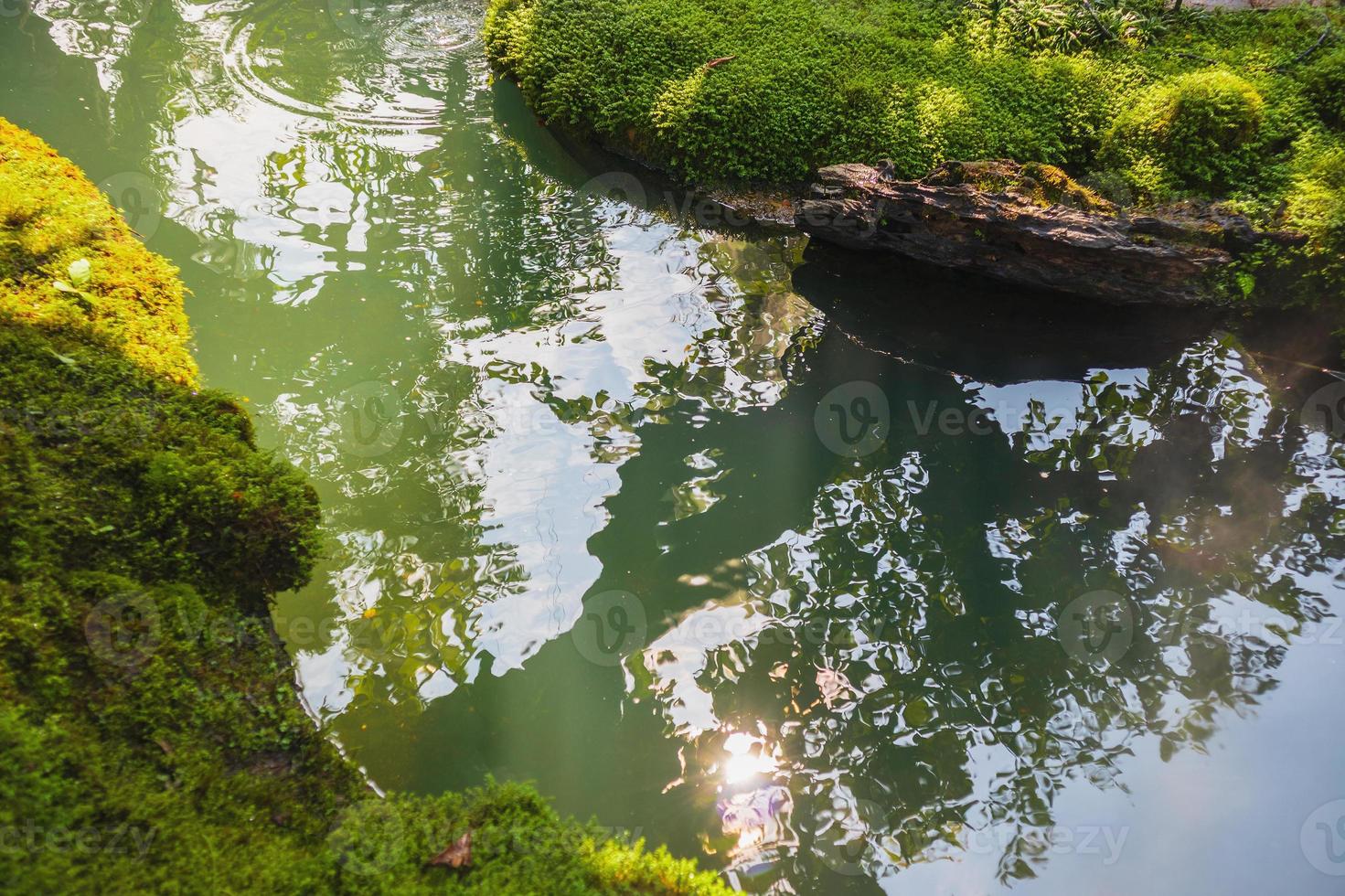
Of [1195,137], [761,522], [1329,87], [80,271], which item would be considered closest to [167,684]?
[80,271]

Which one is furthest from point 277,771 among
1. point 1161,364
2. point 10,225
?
point 1161,364

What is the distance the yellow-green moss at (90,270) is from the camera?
410 cm

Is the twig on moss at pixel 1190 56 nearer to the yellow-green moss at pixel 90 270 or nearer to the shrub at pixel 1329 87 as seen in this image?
the shrub at pixel 1329 87

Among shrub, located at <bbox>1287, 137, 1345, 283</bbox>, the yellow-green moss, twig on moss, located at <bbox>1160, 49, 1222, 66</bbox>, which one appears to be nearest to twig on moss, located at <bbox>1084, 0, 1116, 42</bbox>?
twig on moss, located at <bbox>1160, 49, 1222, 66</bbox>

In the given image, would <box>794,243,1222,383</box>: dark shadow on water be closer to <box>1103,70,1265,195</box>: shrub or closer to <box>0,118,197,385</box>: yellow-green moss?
<box>1103,70,1265,195</box>: shrub

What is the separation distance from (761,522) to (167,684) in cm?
301

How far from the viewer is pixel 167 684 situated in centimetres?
297

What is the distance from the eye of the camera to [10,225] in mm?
4457

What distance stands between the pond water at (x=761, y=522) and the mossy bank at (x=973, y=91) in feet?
2.28

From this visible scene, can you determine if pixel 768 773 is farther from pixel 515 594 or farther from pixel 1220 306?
pixel 1220 306

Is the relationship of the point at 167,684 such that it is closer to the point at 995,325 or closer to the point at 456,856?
the point at 456,856

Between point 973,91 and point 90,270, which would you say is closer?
point 90,270

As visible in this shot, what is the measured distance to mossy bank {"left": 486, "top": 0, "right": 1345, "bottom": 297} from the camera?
19.3 feet

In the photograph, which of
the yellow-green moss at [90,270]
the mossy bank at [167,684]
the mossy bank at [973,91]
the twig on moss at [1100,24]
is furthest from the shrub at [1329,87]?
the yellow-green moss at [90,270]
